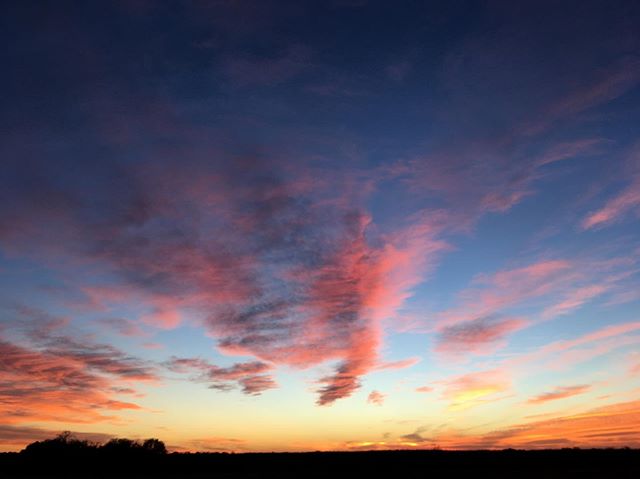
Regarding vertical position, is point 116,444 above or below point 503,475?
above

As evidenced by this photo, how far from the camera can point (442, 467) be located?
1565 inches

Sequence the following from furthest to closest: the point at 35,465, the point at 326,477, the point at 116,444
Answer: the point at 116,444
the point at 35,465
the point at 326,477

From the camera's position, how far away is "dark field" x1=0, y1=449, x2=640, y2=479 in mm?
35812

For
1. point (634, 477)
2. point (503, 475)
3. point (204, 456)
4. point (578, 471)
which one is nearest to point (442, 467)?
point (503, 475)

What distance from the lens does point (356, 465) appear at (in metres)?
41.2

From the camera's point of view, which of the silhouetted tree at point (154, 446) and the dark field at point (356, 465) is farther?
the silhouetted tree at point (154, 446)

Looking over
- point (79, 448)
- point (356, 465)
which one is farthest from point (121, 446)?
point (356, 465)

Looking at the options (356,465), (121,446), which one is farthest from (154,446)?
(356,465)

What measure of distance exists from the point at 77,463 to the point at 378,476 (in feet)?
105

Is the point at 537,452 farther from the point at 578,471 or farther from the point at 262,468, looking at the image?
the point at 262,468

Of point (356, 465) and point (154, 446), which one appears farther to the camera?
point (154, 446)

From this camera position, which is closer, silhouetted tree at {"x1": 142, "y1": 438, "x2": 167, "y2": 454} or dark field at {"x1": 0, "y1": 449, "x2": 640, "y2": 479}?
dark field at {"x1": 0, "y1": 449, "x2": 640, "y2": 479}

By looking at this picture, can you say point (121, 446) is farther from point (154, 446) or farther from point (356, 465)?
point (356, 465)

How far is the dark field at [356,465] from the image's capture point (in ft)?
117
